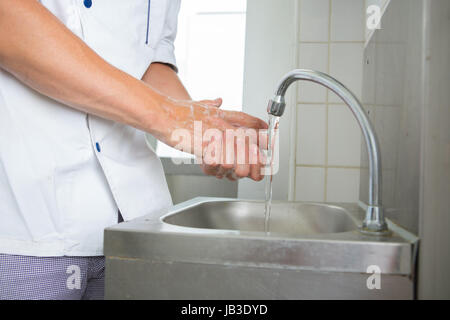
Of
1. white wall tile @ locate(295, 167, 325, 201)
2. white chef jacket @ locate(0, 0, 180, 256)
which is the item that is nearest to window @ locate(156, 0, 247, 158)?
white wall tile @ locate(295, 167, 325, 201)

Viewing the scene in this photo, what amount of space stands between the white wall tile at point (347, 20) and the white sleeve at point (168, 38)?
0.61 metres

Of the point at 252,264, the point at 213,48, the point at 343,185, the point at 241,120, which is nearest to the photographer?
the point at 252,264

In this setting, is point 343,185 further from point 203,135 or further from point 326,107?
point 203,135

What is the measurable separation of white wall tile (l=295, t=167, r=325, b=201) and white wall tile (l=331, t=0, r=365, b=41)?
1.43 ft

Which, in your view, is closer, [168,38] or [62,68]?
[62,68]

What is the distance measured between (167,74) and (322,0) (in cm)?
68

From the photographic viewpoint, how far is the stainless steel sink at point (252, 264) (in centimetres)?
42

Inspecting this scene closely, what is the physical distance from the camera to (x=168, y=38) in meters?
0.81

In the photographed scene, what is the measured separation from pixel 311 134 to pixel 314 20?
375 mm

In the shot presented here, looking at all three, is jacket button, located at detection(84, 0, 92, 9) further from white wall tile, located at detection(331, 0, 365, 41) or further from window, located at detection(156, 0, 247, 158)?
window, located at detection(156, 0, 247, 158)

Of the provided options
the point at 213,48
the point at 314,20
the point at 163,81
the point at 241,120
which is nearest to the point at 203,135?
the point at 241,120

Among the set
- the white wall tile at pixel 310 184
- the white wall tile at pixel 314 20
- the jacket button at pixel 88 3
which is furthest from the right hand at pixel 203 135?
the white wall tile at pixel 314 20

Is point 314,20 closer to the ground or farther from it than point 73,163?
farther from it

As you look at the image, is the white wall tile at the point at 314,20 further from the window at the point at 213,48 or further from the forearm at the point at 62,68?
the forearm at the point at 62,68
